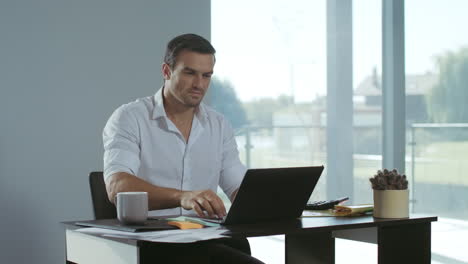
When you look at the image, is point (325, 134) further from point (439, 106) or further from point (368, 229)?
point (368, 229)

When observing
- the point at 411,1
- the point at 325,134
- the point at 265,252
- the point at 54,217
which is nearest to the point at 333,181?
the point at 325,134

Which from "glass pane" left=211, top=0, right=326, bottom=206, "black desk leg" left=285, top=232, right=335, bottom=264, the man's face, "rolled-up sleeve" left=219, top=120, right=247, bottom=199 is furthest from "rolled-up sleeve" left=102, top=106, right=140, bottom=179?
"glass pane" left=211, top=0, right=326, bottom=206

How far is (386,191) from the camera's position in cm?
210

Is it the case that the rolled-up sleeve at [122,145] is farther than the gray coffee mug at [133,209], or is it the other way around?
the rolled-up sleeve at [122,145]

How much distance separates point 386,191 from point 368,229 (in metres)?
0.14

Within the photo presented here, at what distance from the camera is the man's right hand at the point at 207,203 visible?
6.23ft

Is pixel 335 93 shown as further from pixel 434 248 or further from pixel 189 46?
pixel 189 46

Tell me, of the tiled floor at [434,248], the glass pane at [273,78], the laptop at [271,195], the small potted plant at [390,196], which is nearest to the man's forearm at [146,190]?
the laptop at [271,195]

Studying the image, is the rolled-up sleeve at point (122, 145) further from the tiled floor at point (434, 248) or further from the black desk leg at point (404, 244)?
the tiled floor at point (434, 248)

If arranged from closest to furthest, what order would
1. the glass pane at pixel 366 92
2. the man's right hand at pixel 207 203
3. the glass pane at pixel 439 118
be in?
the man's right hand at pixel 207 203, the glass pane at pixel 439 118, the glass pane at pixel 366 92

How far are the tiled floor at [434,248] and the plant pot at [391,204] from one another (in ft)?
7.02

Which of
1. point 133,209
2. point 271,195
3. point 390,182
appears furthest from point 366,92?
point 133,209

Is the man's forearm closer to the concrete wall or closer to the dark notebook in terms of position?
the dark notebook

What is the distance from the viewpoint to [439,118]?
4137 mm
